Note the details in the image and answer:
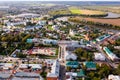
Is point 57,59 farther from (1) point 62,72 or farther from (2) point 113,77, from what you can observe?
(2) point 113,77

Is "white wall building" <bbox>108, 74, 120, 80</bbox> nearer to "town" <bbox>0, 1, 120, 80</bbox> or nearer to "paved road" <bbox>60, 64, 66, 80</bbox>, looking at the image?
"town" <bbox>0, 1, 120, 80</bbox>

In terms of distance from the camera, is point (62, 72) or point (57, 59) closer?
point (62, 72)

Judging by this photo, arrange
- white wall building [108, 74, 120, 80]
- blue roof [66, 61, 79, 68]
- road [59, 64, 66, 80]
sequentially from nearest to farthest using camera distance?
white wall building [108, 74, 120, 80] < road [59, 64, 66, 80] < blue roof [66, 61, 79, 68]

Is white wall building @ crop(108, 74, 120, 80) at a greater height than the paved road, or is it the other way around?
white wall building @ crop(108, 74, 120, 80)

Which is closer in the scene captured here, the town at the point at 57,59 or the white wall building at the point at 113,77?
the white wall building at the point at 113,77

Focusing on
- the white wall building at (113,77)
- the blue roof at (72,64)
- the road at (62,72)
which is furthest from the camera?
the blue roof at (72,64)

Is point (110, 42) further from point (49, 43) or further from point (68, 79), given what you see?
point (68, 79)

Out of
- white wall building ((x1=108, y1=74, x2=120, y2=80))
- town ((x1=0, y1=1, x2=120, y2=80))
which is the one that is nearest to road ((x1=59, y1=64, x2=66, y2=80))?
town ((x1=0, y1=1, x2=120, y2=80))

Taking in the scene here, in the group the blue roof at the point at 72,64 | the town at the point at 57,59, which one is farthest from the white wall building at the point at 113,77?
the blue roof at the point at 72,64

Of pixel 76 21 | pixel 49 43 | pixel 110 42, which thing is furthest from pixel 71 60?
pixel 76 21

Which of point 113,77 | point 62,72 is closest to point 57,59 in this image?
point 62,72

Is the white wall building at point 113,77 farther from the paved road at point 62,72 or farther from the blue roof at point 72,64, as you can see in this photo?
the paved road at point 62,72
